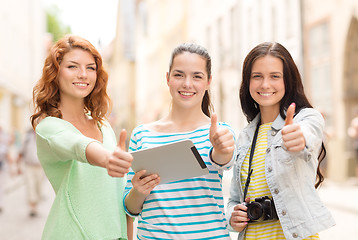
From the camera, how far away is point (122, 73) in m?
50.8

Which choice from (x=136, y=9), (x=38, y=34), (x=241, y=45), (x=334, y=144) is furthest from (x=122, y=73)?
(x=334, y=144)

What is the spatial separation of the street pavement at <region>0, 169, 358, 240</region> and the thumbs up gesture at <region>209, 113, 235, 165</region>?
4594 millimetres

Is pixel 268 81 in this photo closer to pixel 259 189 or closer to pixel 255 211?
pixel 259 189

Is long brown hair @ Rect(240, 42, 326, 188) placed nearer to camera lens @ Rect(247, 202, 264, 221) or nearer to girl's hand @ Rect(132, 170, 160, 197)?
camera lens @ Rect(247, 202, 264, 221)

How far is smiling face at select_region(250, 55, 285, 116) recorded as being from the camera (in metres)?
2.69

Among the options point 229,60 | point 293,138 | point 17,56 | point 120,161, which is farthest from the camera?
point 17,56

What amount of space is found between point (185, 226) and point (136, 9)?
134 feet

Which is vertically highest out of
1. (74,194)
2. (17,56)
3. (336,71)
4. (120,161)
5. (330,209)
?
(17,56)

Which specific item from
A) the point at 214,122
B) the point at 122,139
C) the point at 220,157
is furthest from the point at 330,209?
the point at 122,139

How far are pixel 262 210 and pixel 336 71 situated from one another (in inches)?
440

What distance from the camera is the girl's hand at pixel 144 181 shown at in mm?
2414

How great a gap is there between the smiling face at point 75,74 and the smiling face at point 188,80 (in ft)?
1.46

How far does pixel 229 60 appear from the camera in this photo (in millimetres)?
19516

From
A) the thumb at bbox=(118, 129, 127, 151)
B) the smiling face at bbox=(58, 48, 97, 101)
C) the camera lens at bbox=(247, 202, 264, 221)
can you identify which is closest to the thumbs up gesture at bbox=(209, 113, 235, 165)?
the camera lens at bbox=(247, 202, 264, 221)
